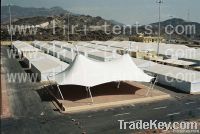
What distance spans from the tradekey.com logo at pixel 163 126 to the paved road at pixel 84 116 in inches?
28.2

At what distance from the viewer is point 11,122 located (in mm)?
24781

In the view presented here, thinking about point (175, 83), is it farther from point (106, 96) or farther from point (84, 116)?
point (84, 116)

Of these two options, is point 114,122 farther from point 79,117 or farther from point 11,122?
point 11,122

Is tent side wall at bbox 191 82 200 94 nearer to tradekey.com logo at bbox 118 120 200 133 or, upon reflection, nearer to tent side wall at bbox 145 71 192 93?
tent side wall at bbox 145 71 192 93

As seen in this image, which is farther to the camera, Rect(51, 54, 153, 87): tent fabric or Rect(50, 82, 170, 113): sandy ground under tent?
Rect(51, 54, 153, 87): tent fabric

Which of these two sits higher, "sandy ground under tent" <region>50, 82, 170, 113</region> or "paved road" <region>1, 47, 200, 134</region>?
"sandy ground under tent" <region>50, 82, 170, 113</region>

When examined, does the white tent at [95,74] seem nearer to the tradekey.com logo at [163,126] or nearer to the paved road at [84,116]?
the paved road at [84,116]

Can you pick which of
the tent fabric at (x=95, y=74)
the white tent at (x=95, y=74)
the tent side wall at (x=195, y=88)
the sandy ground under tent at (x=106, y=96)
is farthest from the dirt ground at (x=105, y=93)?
the tent side wall at (x=195, y=88)

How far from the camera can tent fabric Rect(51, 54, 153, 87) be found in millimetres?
30141

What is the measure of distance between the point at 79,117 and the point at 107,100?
486cm

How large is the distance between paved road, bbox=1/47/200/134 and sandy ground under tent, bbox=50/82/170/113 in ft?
3.44

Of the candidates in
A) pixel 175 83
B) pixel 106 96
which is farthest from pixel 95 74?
pixel 175 83

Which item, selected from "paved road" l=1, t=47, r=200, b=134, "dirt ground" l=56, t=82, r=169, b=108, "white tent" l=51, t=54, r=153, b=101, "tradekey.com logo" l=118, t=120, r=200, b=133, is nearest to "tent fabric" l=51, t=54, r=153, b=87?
"white tent" l=51, t=54, r=153, b=101

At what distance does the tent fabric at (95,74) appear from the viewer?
30.1 m
